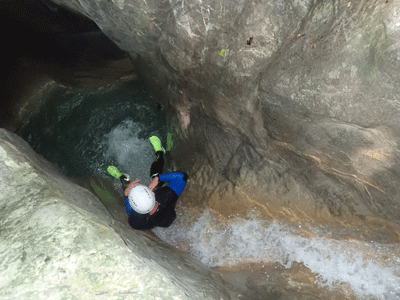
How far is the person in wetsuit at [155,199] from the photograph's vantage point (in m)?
3.52

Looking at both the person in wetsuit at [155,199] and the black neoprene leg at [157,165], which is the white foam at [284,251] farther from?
the black neoprene leg at [157,165]

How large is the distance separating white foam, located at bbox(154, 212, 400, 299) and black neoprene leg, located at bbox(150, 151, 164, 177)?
0.84 metres

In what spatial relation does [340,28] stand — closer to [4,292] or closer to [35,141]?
[4,292]

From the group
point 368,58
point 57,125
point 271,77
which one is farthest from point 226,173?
point 57,125

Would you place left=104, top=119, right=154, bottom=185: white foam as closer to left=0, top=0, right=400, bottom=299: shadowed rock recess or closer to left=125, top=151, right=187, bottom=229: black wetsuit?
left=125, top=151, right=187, bottom=229: black wetsuit

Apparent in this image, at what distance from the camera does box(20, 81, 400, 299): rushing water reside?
2.93 metres

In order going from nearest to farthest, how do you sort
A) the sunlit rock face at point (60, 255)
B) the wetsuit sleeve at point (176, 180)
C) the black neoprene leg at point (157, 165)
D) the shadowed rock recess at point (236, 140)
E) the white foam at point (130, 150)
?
the sunlit rock face at point (60, 255) → the shadowed rock recess at point (236, 140) → the wetsuit sleeve at point (176, 180) → the black neoprene leg at point (157, 165) → the white foam at point (130, 150)

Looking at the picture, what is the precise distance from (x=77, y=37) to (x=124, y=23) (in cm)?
207

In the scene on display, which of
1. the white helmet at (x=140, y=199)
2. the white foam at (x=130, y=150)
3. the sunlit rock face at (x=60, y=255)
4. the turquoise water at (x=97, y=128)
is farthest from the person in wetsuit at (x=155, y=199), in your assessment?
the sunlit rock face at (x=60, y=255)

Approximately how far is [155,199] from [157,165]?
708 millimetres

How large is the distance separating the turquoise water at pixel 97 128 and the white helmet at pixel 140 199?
1101 millimetres

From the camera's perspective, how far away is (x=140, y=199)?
3.50 m

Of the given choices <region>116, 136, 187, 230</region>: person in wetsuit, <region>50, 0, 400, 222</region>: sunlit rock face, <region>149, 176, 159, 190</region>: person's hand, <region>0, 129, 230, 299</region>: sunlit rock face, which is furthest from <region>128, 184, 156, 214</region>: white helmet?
<region>0, 129, 230, 299</region>: sunlit rock face

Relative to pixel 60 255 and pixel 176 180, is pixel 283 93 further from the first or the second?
pixel 60 255
